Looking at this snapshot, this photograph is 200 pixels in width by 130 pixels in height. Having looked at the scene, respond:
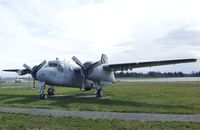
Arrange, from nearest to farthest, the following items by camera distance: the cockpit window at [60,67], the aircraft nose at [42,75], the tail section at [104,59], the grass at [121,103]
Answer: the grass at [121,103] → the aircraft nose at [42,75] → the cockpit window at [60,67] → the tail section at [104,59]

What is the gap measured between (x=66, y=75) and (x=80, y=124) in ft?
66.3

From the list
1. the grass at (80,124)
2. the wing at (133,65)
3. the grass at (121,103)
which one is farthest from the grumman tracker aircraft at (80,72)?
the grass at (80,124)

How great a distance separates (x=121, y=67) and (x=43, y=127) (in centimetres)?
2159

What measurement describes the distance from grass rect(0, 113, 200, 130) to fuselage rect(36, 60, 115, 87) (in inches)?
639

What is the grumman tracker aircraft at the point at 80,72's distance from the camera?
3303 centimetres

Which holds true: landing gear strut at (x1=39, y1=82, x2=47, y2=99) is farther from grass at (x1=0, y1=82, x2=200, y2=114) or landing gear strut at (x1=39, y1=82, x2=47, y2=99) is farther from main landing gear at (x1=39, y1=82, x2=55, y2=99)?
grass at (x1=0, y1=82, x2=200, y2=114)

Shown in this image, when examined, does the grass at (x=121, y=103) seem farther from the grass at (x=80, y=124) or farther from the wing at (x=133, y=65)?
the grass at (x=80, y=124)

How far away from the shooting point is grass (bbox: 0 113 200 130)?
14312mm

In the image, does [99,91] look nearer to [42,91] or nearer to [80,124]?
[42,91]

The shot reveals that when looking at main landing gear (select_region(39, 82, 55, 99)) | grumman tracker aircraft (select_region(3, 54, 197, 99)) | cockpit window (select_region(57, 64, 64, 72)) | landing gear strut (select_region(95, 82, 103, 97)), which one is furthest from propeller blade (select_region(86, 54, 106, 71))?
main landing gear (select_region(39, 82, 55, 99))

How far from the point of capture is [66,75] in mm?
35312

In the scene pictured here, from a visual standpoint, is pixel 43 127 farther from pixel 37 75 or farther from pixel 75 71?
pixel 75 71

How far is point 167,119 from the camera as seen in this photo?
16922 millimetres

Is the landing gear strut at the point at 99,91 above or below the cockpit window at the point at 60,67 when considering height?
below
